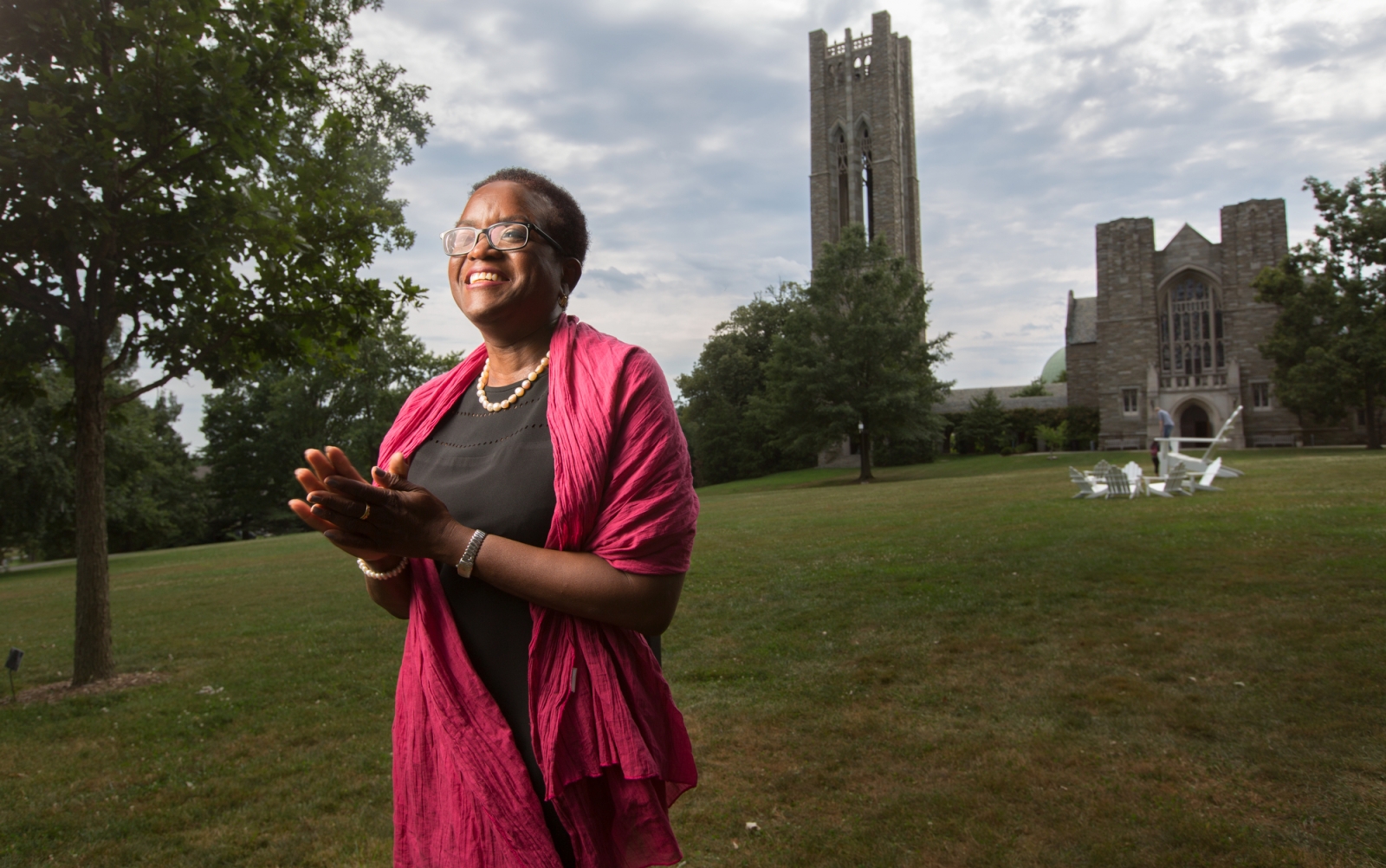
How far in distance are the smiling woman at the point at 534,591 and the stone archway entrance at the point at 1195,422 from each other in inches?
2189

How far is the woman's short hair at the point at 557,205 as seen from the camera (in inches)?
77.0

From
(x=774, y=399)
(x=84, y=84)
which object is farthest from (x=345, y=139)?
(x=774, y=399)

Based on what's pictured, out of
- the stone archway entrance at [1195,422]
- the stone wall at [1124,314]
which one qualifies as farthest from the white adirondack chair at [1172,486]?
the stone archway entrance at [1195,422]

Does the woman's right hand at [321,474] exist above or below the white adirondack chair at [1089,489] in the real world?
above

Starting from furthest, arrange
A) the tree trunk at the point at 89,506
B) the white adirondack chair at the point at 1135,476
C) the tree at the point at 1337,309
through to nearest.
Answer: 1. the tree at the point at 1337,309
2. the white adirondack chair at the point at 1135,476
3. the tree trunk at the point at 89,506

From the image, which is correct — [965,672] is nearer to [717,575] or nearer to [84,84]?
[717,575]

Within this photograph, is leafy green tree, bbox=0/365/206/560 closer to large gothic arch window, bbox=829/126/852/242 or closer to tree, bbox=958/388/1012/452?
tree, bbox=958/388/1012/452

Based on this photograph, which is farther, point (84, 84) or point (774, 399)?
point (774, 399)

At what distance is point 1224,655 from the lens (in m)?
6.15

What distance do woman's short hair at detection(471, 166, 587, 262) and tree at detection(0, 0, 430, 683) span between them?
5.38 m

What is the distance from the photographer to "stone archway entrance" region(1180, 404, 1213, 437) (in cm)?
4956

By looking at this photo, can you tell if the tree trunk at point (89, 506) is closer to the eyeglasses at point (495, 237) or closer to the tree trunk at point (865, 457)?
the eyeglasses at point (495, 237)

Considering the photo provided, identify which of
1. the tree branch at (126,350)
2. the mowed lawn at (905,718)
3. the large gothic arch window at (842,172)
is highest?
the large gothic arch window at (842,172)

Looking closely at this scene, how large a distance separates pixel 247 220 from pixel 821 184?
184 ft
